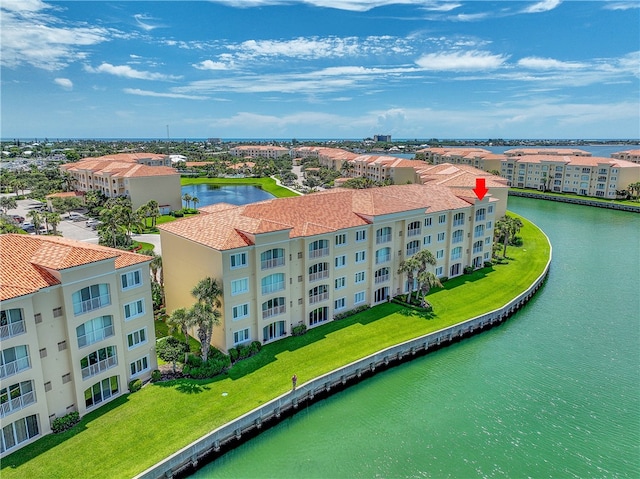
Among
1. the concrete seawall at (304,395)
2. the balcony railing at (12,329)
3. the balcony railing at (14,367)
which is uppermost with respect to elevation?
the balcony railing at (12,329)

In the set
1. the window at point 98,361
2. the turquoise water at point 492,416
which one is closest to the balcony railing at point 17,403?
the window at point 98,361

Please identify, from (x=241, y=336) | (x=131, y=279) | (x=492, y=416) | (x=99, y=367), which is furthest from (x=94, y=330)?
(x=492, y=416)

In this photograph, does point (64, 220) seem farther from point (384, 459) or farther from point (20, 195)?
point (384, 459)

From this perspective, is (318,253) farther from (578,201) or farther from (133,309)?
(578,201)

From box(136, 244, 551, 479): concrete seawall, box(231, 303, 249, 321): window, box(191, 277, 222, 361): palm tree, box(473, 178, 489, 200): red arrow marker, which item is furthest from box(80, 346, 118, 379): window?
box(473, 178, 489, 200): red arrow marker

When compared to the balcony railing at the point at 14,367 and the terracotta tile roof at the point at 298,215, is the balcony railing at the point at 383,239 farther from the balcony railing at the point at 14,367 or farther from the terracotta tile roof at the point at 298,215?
the balcony railing at the point at 14,367
